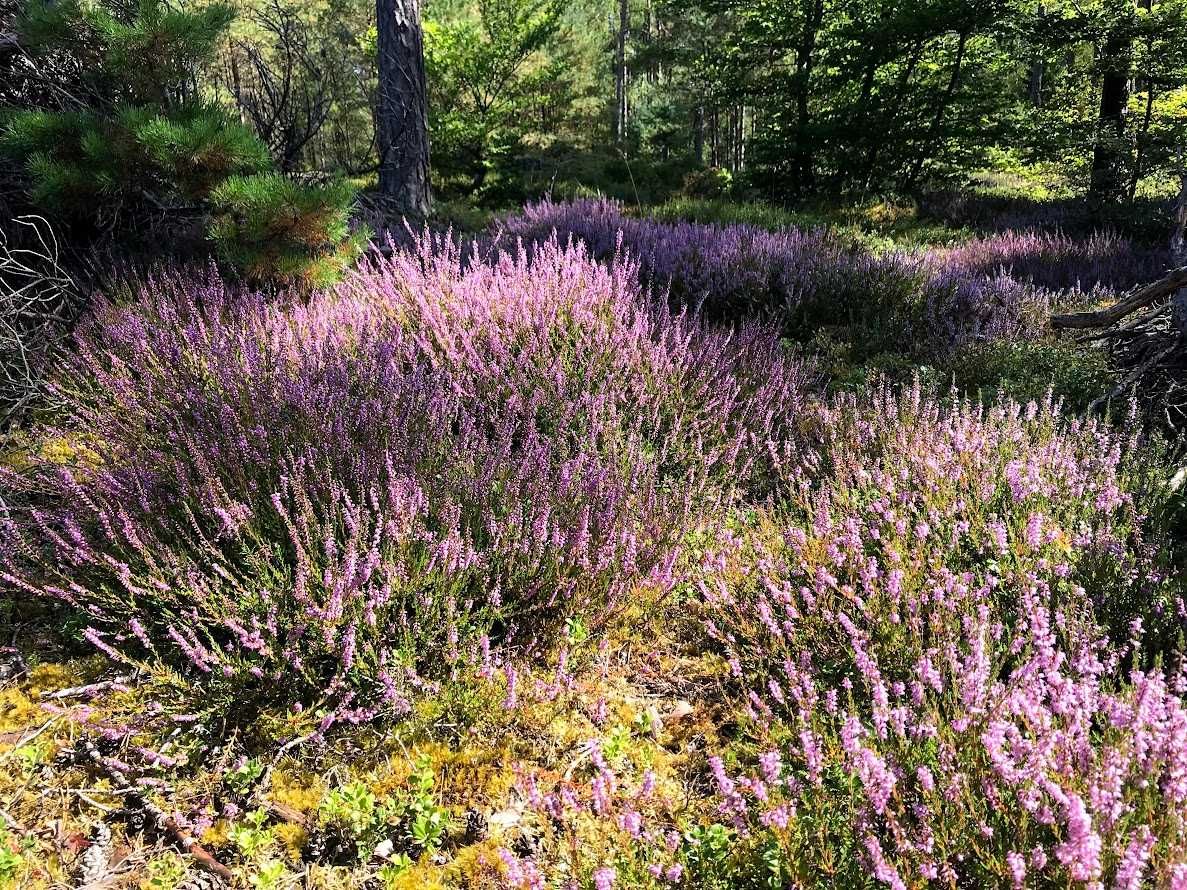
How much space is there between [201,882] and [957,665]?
→ 1860 mm

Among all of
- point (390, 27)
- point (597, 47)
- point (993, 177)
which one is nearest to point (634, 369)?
point (390, 27)

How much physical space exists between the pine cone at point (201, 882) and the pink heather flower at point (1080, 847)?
1.78 m

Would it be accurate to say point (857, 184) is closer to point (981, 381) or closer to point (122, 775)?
point (981, 381)

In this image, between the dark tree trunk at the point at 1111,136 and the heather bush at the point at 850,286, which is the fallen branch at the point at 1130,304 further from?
the dark tree trunk at the point at 1111,136

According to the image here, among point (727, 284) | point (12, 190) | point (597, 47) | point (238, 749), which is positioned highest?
point (597, 47)

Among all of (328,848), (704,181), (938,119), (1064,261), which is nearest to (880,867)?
(328,848)

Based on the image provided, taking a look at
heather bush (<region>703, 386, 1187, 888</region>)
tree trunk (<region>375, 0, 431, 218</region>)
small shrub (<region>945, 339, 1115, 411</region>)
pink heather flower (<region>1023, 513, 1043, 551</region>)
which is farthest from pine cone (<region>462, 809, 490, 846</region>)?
tree trunk (<region>375, 0, 431, 218</region>)

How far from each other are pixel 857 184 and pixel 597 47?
19913 millimetres

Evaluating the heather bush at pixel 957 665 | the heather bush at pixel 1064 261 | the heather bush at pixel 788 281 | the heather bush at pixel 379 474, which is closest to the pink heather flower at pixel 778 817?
the heather bush at pixel 957 665

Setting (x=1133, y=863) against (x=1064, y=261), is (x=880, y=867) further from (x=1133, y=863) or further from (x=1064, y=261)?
(x=1064, y=261)

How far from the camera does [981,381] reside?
4.25 meters

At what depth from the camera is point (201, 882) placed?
1.60 meters

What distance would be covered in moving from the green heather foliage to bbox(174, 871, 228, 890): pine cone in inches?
133

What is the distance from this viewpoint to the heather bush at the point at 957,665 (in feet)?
4.12
